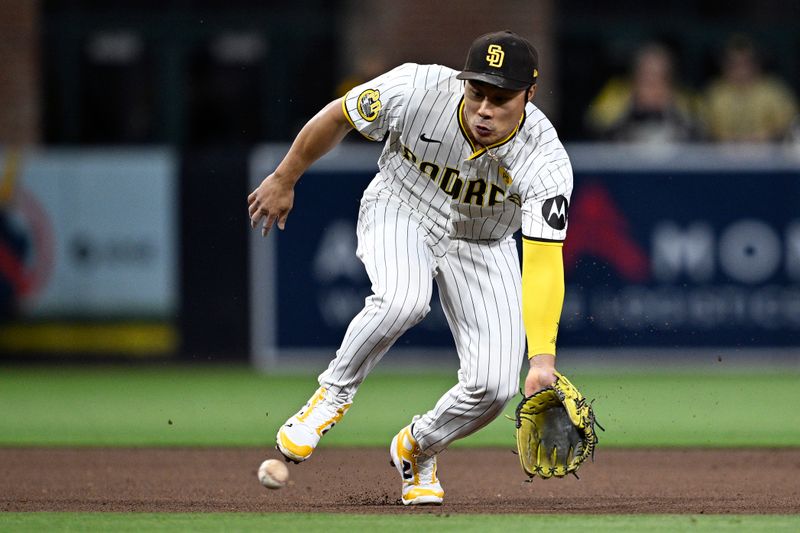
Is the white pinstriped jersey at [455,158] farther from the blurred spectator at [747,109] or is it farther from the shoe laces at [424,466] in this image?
the blurred spectator at [747,109]

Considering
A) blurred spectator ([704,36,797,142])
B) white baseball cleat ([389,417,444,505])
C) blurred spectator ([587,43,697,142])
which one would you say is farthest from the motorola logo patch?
blurred spectator ([704,36,797,142])

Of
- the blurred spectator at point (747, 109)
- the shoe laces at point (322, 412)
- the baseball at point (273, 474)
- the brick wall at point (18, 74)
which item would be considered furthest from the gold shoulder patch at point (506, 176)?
the brick wall at point (18, 74)

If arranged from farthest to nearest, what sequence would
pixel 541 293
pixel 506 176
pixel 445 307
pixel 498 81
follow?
pixel 445 307, pixel 506 176, pixel 498 81, pixel 541 293

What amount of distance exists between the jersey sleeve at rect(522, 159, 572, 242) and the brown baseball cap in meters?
0.35

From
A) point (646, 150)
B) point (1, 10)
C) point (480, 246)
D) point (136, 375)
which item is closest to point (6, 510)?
point (480, 246)

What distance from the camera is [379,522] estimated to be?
5984 millimetres

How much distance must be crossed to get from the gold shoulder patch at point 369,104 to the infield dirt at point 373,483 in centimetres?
156

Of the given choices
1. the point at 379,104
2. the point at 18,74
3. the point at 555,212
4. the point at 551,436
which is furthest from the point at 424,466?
the point at 18,74

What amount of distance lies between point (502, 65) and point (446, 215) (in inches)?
33.6

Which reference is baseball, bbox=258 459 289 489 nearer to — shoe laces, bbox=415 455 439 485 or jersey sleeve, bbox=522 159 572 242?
shoe laces, bbox=415 455 439 485

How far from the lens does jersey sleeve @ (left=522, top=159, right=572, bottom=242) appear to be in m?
5.91

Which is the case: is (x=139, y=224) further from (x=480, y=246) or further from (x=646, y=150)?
(x=480, y=246)

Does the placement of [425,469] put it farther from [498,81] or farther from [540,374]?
[498,81]

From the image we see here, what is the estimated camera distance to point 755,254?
41.4 ft
